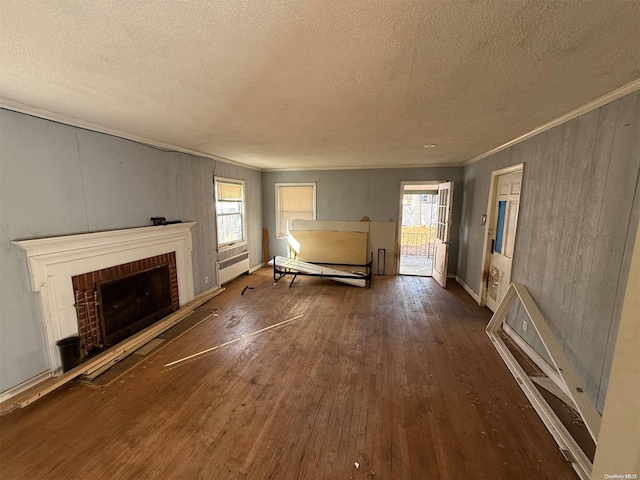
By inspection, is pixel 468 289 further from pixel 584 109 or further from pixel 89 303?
pixel 89 303

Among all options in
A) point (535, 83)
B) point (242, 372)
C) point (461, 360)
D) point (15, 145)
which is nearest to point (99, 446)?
point (242, 372)

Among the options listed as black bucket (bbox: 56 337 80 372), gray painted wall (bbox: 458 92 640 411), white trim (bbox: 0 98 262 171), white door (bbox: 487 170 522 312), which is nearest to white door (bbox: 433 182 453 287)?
white door (bbox: 487 170 522 312)

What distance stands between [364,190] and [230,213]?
9.61 feet

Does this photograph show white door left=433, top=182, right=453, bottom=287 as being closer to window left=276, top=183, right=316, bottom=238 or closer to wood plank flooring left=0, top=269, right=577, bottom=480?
wood plank flooring left=0, top=269, right=577, bottom=480

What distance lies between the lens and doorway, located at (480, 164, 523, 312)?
3326 mm

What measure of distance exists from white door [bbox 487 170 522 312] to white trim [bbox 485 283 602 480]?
0.57 metres

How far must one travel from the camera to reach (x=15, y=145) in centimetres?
207

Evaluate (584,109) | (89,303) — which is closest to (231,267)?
(89,303)

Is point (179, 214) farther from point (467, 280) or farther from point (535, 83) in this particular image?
point (467, 280)

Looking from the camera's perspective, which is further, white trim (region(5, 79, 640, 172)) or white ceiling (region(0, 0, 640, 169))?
white trim (region(5, 79, 640, 172))

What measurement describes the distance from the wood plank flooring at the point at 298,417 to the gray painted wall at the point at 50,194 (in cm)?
55

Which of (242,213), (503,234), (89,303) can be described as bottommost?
(89,303)

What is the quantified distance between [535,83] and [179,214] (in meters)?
4.09

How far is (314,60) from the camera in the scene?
1.39 meters
